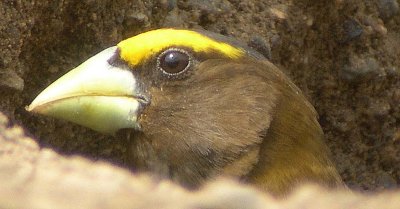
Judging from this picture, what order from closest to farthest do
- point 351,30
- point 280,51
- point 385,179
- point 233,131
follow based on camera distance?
point 233,131 < point 280,51 < point 351,30 < point 385,179

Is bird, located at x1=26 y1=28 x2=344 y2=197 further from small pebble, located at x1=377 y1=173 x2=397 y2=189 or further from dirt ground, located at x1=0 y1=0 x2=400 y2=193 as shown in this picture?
small pebble, located at x1=377 y1=173 x2=397 y2=189

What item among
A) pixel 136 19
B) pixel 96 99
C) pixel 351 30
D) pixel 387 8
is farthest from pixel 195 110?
pixel 387 8

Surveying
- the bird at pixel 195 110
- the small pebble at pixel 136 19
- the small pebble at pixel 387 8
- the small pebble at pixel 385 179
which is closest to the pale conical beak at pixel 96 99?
the bird at pixel 195 110

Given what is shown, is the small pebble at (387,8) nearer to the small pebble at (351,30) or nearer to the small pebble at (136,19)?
the small pebble at (351,30)

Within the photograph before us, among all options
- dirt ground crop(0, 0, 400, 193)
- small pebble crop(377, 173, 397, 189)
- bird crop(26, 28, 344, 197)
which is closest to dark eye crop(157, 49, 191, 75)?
bird crop(26, 28, 344, 197)

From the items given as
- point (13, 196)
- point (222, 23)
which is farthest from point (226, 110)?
point (13, 196)

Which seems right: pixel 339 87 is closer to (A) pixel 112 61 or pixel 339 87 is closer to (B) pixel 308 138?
(B) pixel 308 138

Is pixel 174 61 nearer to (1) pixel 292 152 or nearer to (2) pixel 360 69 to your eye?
(1) pixel 292 152
